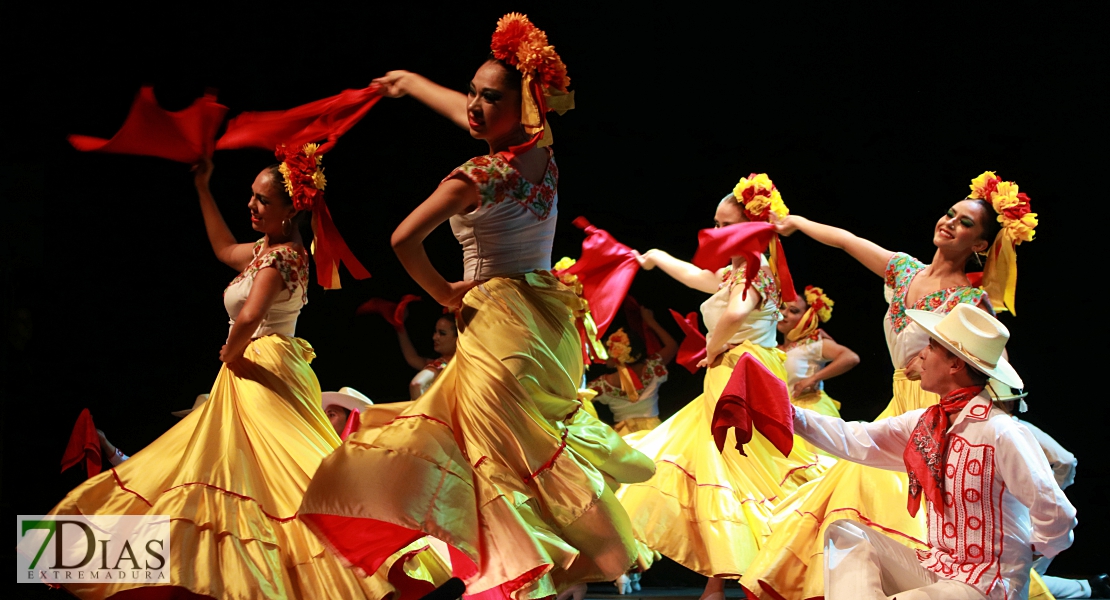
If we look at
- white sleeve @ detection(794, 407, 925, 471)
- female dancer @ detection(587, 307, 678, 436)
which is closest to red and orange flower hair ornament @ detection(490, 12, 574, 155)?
white sleeve @ detection(794, 407, 925, 471)

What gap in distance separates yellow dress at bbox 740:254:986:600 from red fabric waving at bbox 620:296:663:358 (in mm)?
2595

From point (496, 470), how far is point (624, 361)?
3976 millimetres

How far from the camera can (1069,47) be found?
545 centimetres

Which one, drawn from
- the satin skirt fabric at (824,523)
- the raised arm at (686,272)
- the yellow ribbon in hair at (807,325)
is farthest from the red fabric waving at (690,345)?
the satin skirt fabric at (824,523)

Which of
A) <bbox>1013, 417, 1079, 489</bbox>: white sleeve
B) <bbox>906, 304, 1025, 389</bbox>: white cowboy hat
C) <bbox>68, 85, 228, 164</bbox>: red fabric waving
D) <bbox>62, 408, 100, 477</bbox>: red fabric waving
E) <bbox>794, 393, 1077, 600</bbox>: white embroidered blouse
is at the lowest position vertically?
<bbox>1013, 417, 1079, 489</bbox>: white sleeve

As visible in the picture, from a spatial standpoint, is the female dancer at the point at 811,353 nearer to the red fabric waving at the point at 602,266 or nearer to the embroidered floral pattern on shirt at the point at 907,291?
the red fabric waving at the point at 602,266

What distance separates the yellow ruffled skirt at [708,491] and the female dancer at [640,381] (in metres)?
1.63

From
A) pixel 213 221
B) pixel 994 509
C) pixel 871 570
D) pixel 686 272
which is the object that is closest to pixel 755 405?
pixel 871 570

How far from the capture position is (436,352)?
6.42m

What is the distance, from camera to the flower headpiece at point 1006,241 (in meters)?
3.79

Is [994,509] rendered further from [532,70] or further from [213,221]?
[213,221]

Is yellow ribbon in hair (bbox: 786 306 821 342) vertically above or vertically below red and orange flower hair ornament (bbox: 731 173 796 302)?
below

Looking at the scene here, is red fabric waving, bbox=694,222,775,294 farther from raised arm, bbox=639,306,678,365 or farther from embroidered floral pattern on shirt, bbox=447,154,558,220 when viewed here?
raised arm, bbox=639,306,678,365

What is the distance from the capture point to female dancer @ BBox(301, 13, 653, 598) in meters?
2.52
